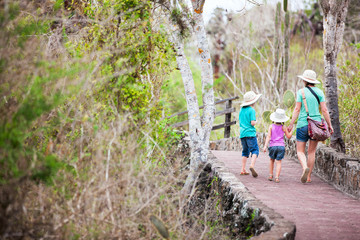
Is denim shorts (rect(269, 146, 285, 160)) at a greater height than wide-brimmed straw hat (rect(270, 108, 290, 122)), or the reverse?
wide-brimmed straw hat (rect(270, 108, 290, 122))

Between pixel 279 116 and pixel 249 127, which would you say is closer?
pixel 279 116

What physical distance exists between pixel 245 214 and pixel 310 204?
122 cm

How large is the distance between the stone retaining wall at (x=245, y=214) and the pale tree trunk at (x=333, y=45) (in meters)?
2.76

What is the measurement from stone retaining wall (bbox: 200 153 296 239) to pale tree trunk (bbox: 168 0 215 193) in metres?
0.44

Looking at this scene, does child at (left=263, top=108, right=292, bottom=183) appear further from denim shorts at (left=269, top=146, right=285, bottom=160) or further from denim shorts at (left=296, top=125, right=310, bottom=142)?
denim shorts at (left=296, top=125, right=310, bottom=142)

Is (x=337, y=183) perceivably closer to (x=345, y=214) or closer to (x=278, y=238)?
(x=345, y=214)

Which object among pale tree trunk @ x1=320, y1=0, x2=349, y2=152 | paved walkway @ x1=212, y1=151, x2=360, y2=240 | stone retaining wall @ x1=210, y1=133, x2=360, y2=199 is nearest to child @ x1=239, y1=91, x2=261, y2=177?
paved walkway @ x1=212, y1=151, x2=360, y2=240

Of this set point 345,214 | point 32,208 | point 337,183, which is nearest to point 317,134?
point 337,183

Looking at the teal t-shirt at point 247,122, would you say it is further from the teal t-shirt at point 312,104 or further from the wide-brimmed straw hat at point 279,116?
the teal t-shirt at point 312,104

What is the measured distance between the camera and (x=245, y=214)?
5.52m

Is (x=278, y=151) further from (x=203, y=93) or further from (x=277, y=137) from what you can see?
(x=203, y=93)

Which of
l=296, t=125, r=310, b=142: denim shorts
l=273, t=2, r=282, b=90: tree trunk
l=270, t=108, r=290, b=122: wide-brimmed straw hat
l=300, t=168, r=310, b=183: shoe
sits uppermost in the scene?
l=273, t=2, r=282, b=90: tree trunk

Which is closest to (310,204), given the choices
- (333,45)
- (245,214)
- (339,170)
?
(245,214)

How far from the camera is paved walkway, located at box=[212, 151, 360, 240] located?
16.6 feet
